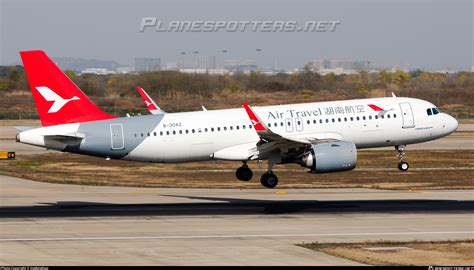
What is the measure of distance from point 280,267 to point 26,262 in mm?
9415

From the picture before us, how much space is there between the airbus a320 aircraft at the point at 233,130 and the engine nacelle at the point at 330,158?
55 millimetres

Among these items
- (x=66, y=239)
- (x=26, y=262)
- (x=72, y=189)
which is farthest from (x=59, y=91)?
(x=26, y=262)

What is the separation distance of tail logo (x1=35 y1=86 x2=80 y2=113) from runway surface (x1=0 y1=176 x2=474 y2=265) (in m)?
5.46

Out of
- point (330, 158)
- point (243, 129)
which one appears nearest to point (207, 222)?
point (330, 158)

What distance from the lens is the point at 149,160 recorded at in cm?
5691

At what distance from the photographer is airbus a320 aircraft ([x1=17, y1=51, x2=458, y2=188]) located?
178 ft

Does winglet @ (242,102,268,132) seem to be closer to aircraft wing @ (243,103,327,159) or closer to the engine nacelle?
aircraft wing @ (243,103,327,159)

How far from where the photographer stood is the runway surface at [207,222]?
125 ft

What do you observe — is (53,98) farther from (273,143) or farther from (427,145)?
(427,145)

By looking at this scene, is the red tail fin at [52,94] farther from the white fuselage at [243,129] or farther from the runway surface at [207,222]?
the runway surface at [207,222]

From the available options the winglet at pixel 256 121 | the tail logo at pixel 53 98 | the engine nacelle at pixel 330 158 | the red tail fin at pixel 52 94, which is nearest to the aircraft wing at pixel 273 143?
the winglet at pixel 256 121

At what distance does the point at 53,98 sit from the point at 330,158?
1589 cm

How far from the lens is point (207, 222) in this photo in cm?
4766

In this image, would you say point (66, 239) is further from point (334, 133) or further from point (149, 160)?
point (334, 133)
